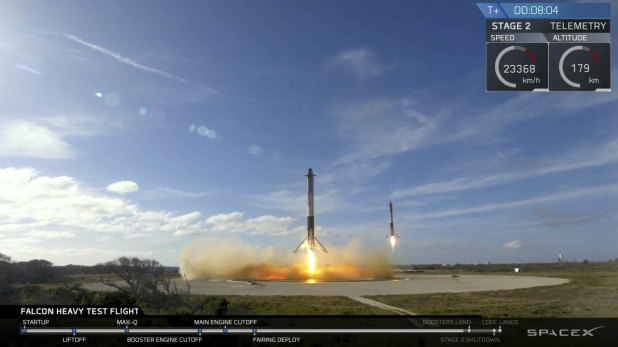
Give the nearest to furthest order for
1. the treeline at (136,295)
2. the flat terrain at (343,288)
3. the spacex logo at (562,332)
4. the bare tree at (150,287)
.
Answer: the spacex logo at (562,332) → the treeline at (136,295) → the bare tree at (150,287) → the flat terrain at (343,288)

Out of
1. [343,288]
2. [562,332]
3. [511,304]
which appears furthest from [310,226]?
[562,332]

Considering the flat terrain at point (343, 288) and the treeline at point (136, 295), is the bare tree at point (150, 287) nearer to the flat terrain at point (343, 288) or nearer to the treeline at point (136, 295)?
the treeline at point (136, 295)

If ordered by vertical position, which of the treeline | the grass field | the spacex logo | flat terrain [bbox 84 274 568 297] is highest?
the spacex logo

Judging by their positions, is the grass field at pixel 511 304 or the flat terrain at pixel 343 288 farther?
the flat terrain at pixel 343 288

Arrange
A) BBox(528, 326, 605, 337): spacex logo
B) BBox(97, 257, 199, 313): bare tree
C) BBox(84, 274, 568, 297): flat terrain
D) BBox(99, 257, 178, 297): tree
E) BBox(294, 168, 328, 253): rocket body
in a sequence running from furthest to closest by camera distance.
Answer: BBox(294, 168, 328, 253): rocket body → BBox(84, 274, 568, 297): flat terrain → BBox(99, 257, 178, 297): tree → BBox(97, 257, 199, 313): bare tree → BBox(528, 326, 605, 337): spacex logo

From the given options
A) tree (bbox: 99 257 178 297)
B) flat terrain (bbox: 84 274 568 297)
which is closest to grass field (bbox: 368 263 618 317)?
flat terrain (bbox: 84 274 568 297)

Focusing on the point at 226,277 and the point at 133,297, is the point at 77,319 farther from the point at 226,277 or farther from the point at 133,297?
the point at 226,277

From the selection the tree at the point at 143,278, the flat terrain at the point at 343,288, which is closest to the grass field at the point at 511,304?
the flat terrain at the point at 343,288

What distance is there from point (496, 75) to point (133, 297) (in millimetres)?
24686

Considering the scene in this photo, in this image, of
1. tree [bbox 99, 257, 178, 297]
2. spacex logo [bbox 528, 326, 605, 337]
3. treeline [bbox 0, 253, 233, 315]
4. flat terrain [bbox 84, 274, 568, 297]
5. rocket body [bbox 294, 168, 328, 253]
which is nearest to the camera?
spacex logo [bbox 528, 326, 605, 337]

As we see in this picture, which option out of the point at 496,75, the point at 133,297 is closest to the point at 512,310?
the point at 496,75

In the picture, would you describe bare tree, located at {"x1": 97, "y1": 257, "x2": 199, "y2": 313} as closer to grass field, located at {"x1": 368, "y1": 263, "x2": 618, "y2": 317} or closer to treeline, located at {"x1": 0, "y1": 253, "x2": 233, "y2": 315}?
treeline, located at {"x1": 0, "y1": 253, "x2": 233, "y2": 315}

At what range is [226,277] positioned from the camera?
8544 centimetres

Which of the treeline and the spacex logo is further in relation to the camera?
the treeline
